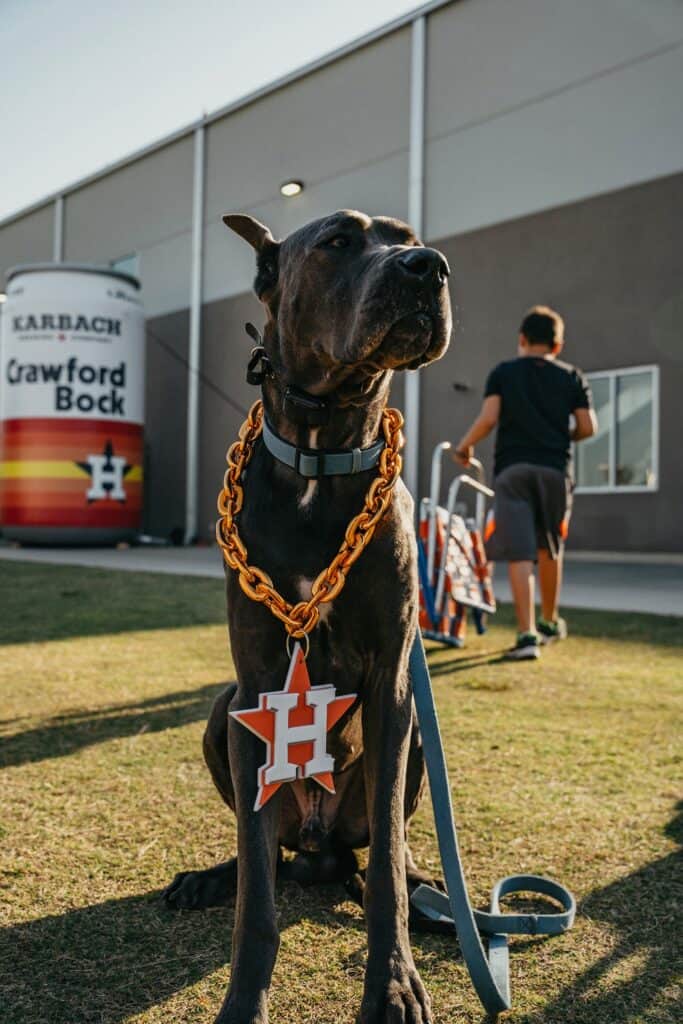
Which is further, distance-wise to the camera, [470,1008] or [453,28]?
[453,28]

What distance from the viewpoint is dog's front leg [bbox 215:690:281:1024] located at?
145cm

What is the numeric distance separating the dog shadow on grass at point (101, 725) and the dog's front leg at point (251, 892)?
5.02 feet

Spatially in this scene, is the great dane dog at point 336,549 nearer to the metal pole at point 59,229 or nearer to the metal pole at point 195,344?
the metal pole at point 195,344

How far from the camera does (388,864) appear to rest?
62.1 inches

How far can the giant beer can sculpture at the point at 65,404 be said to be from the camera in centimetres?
1402

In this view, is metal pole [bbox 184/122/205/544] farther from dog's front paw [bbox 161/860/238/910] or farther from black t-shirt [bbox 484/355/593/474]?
dog's front paw [bbox 161/860/238/910]

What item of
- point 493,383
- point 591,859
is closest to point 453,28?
point 493,383

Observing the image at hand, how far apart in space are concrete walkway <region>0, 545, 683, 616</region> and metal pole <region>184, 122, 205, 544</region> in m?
1.70

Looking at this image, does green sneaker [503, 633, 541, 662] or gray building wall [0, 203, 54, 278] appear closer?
green sneaker [503, 633, 541, 662]

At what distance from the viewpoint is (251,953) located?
4.88ft

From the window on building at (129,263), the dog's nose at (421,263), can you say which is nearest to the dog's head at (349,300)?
the dog's nose at (421,263)

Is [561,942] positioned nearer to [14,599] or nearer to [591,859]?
[591,859]

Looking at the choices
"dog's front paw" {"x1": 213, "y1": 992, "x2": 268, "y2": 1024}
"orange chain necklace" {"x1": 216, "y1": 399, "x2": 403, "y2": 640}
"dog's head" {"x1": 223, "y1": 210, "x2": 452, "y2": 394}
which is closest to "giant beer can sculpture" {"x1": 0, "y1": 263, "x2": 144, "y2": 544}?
"dog's head" {"x1": 223, "y1": 210, "x2": 452, "y2": 394}

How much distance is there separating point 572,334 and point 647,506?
2.48m
